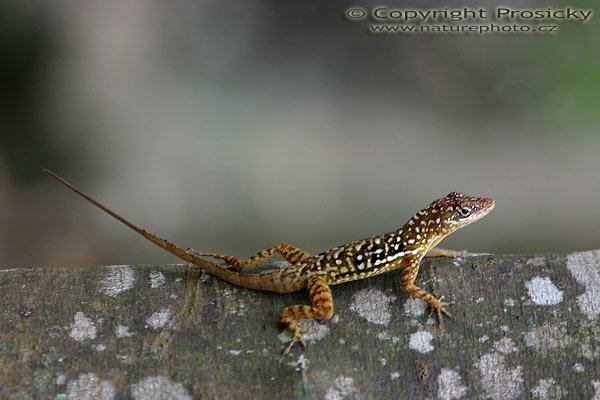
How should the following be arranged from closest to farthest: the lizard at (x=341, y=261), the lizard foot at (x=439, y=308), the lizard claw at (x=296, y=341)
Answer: the lizard claw at (x=296, y=341), the lizard foot at (x=439, y=308), the lizard at (x=341, y=261)

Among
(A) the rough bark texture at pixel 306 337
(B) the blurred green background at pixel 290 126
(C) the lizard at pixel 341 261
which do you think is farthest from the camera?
(B) the blurred green background at pixel 290 126

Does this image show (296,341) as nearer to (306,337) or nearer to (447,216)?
(306,337)

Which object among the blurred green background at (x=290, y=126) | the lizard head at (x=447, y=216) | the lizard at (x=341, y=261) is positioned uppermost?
the blurred green background at (x=290, y=126)

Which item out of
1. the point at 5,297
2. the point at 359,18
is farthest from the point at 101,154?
the point at 5,297

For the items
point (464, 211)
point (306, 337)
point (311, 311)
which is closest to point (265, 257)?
point (311, 311)

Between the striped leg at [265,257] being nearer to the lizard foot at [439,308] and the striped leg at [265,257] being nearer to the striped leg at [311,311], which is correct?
the striped leg at [311,311]

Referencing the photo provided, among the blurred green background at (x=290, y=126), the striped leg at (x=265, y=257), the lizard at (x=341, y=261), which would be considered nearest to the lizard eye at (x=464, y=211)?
the lizard at (x=341, y=261)

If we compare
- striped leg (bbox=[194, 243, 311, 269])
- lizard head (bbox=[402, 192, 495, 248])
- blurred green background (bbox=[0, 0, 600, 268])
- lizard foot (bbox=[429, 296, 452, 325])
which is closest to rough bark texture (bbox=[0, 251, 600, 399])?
lizard foot (bbox=[429, 296, 452, 325])
